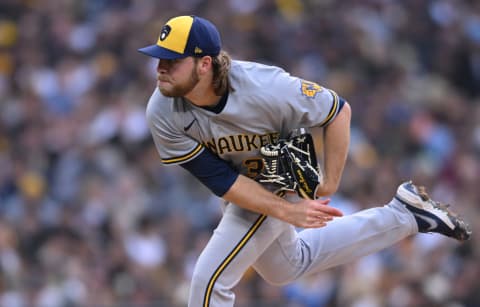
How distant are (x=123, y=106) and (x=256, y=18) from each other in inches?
75.3

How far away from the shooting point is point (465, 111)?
34.9ft

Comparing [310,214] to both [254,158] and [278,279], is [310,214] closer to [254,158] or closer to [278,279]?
[254,158]

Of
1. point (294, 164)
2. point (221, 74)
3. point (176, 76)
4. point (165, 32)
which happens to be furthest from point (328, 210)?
point (165, 32)

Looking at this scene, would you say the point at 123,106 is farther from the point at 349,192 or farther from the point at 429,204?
the point at 429,204

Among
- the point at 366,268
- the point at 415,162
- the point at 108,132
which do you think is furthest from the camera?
the point at 108,132

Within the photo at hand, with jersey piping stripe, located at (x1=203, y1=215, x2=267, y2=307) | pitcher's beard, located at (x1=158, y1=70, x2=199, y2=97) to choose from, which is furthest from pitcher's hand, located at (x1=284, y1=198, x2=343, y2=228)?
pitcher's beard, located at (x1=158, y1=70, x2=199, y2=97)

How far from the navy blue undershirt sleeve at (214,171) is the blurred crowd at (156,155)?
10.5ft

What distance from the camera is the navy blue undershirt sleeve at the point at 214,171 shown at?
5580 millimetres

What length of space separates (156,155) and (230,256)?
506 cm

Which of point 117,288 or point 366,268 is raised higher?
point 366,268

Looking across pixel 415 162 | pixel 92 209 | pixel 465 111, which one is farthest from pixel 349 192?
pixel 92 209

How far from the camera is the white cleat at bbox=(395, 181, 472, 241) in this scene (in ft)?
19.2

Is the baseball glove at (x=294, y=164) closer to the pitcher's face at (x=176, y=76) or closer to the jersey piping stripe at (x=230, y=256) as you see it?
the jersey piping stripe at (x=230, y=256)

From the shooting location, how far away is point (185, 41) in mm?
5324
